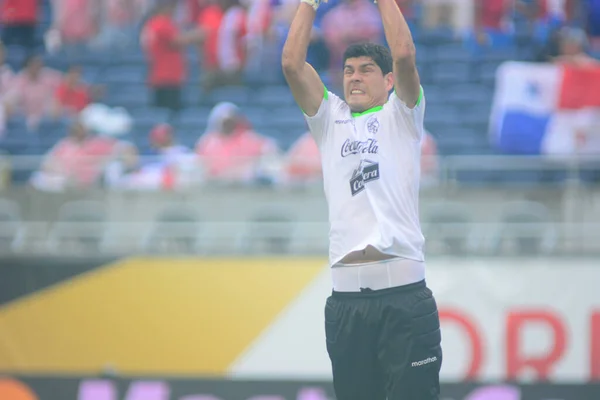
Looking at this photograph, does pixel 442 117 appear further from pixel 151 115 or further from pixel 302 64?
pixel 302 64

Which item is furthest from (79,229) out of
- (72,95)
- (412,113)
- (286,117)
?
(412,113)

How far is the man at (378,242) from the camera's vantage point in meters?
4.40

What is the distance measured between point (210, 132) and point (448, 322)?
3.23 metres

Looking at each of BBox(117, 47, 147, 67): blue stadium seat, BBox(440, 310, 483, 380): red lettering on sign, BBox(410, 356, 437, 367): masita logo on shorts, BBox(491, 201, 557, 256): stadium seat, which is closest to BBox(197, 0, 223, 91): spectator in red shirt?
BBox(117, 47, 147, 67): blue stadium seat

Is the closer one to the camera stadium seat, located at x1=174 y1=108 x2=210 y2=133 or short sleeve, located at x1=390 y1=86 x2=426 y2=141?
short sleeve, located at x1=390 y1=86 x2=426 y2=141

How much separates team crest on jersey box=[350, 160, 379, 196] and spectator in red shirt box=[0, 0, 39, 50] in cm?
925

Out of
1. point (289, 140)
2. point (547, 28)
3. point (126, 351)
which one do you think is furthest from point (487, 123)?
point (126, 351)

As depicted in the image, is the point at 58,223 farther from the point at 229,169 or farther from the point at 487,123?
the point at 487,123

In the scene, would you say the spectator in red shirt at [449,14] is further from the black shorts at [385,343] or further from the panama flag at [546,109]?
the black shorts at [385,343]

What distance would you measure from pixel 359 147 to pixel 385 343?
0.87 meters

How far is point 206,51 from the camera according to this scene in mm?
11406

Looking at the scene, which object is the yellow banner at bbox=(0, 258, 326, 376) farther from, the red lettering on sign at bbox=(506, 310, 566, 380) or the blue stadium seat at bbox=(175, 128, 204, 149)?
the blue stadium seat at bbox=(175, 128, 204, 149)

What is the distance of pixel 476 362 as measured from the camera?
826cm

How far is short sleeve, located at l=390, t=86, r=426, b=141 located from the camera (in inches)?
176
